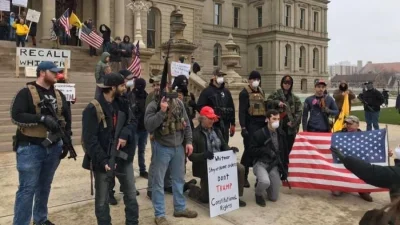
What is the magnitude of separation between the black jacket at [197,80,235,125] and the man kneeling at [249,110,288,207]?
916 mm

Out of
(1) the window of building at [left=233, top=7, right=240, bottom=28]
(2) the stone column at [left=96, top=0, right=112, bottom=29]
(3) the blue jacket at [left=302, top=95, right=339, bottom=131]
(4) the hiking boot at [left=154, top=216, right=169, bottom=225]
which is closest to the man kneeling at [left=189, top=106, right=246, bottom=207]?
(4) the hiking boot at [left=154, top=216, right=169, bottom=225]

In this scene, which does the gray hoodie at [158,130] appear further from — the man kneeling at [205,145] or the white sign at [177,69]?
the white sign at [177,69]

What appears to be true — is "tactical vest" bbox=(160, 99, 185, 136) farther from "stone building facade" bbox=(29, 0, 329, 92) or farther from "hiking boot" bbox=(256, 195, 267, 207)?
"stone building facade" bbox=(29, 0, 329, 92)

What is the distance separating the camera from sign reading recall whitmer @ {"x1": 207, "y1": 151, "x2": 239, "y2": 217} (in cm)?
507

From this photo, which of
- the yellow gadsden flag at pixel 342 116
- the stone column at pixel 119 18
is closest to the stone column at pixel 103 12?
the stone column at pixel 119 18

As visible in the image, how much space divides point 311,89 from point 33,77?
51.1 meters

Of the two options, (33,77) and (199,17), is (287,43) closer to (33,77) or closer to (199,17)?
(199,17)

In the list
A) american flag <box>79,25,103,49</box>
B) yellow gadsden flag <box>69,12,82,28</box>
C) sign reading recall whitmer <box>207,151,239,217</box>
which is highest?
yellow gadsden flag <box>69,12,82,28</box>

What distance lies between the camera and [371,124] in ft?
42.1

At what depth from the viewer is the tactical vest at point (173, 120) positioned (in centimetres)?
477

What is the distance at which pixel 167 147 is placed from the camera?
484 centimetres

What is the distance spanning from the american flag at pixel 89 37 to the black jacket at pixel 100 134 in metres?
14.1

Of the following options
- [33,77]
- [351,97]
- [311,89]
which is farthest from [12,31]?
[311,89]

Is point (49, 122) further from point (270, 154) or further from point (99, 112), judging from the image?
point (270, 154)
